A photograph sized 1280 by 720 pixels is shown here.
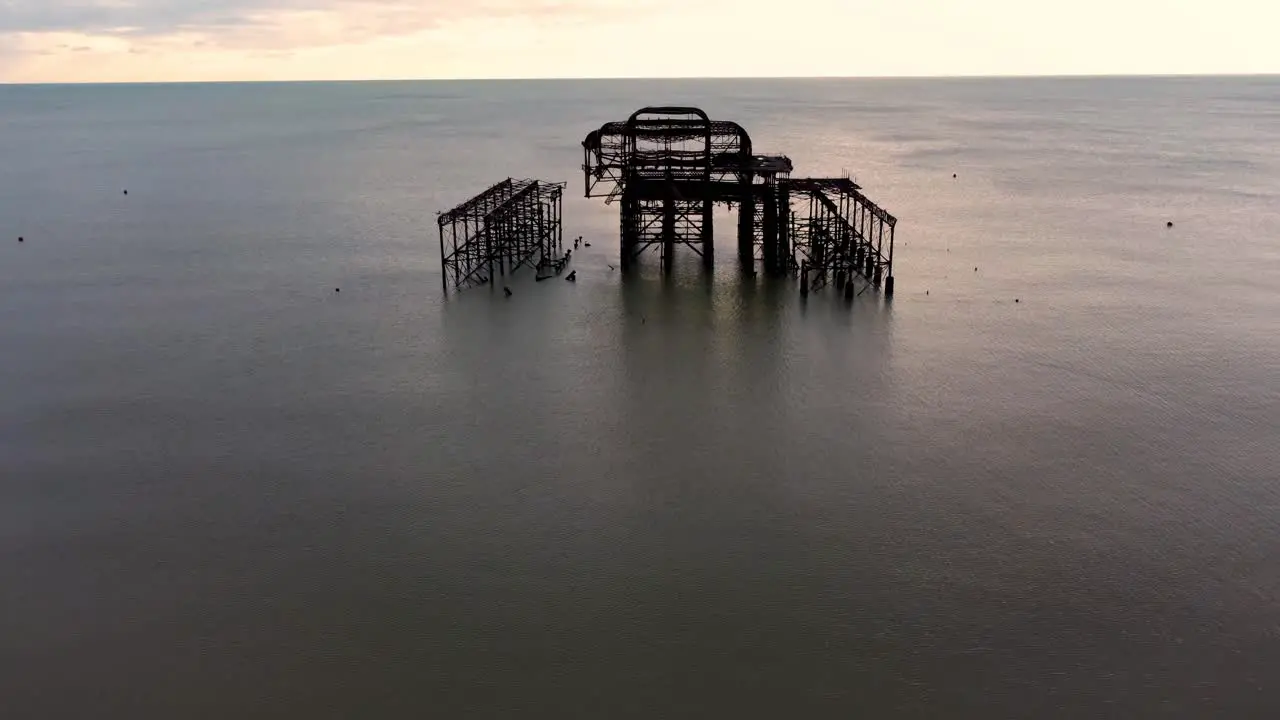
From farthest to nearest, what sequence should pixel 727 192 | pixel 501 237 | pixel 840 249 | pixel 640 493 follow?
pixel 501 237 < pixel 727 192 < pixel 840 249 < pixel 640 493

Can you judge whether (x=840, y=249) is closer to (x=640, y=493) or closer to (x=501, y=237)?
(x=501, y=237)

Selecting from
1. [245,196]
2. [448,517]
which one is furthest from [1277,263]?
[245,196]

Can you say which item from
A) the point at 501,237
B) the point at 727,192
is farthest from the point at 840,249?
the point at 501,237

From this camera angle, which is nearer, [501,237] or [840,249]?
[840,249]

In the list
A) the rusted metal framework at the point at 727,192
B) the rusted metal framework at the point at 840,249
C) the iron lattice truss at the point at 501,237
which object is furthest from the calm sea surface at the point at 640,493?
the rusted metal framework at the point at 727,192

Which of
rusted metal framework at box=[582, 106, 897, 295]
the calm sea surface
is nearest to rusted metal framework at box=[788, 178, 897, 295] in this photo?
rusted metal framework at box=[582, 106, 897, 295]

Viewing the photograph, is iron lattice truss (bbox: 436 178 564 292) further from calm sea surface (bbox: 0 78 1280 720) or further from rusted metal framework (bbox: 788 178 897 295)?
rusted metal framework (bbox: 788 178 897 295)

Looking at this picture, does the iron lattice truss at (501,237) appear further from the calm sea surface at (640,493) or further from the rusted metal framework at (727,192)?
the rusted metal framework at (727,192)
